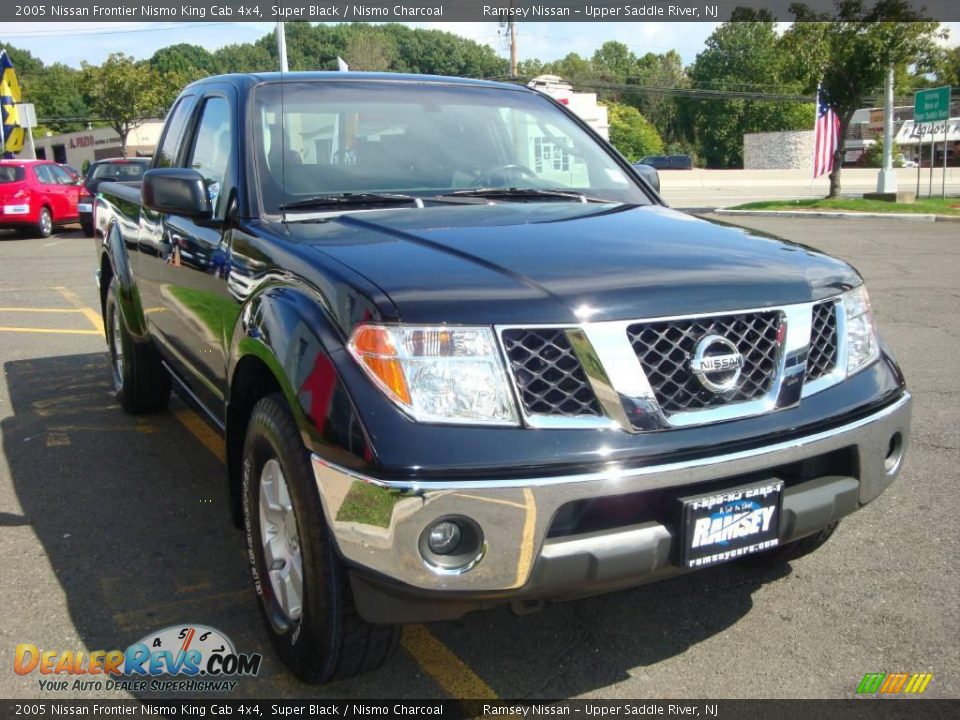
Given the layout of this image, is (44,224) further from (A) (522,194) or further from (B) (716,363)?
(B) (716,363)

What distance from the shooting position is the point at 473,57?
318 ft

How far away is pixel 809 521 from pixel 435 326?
1.20 m

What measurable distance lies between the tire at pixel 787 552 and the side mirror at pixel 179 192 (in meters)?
2.38

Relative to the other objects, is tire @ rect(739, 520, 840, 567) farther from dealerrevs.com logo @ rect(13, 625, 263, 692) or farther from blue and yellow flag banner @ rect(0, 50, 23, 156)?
blue and yellow flag banner @ rect(0, 50, 23, 156)

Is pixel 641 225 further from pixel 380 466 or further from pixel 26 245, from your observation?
pixel 26 245

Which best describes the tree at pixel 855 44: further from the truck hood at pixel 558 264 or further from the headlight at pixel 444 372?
the headlight at pixel 444 372

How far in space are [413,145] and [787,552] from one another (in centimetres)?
215

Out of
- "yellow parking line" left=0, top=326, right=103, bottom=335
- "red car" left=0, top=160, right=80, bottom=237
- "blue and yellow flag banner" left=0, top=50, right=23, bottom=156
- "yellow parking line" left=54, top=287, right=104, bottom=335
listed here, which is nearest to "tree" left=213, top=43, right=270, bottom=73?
"blue and yellow flag banner" left=0, top=50, right=23, bottom=156

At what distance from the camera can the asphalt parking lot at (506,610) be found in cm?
288

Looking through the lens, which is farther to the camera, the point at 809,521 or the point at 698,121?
the point at 698,121

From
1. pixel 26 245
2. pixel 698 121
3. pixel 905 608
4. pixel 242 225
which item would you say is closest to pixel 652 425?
pixel 905 608

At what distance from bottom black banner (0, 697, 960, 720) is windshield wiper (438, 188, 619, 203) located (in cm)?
186

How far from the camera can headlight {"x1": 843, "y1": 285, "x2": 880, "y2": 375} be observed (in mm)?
2910

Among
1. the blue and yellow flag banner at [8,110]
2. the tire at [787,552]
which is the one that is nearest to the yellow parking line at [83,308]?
the tire at [787,552]
